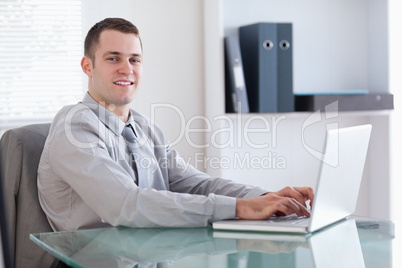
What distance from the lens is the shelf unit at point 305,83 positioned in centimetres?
283

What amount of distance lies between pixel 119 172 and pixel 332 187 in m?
0.55

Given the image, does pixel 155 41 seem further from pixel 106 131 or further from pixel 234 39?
pixel 106 131

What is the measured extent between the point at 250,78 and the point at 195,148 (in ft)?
1.49

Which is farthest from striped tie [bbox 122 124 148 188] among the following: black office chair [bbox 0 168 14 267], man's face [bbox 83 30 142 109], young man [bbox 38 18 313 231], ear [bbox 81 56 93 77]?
black office chair [bbox 0 168 14 267]

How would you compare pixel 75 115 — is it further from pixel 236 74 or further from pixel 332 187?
pixel 236 74

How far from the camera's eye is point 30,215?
5.54 ft

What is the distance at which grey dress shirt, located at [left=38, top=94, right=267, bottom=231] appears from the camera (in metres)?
1.46

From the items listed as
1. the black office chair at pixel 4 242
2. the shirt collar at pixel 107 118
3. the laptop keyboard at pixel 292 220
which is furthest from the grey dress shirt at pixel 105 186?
the black office chair at pixel 4 242

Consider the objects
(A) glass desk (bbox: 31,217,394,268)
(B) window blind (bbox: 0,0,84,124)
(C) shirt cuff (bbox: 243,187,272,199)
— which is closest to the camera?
(A) glass desk (bbox: 31,217,394,268)

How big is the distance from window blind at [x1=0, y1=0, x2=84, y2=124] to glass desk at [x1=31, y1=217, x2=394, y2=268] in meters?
1.32

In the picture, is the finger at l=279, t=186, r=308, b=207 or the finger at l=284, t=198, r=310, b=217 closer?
the finger at l=284, t=198, r=310, b=217

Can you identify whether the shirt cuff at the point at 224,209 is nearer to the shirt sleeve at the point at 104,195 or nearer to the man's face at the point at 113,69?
the shirt sleeve at the point at 104,195

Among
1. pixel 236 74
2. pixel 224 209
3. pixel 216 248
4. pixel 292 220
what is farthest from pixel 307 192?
pixel 236 74

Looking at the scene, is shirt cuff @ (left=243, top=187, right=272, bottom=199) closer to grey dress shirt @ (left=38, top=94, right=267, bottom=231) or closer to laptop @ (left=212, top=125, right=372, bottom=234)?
grey dress shirt @ (left=38, top=94, right=267, bottom=231)
